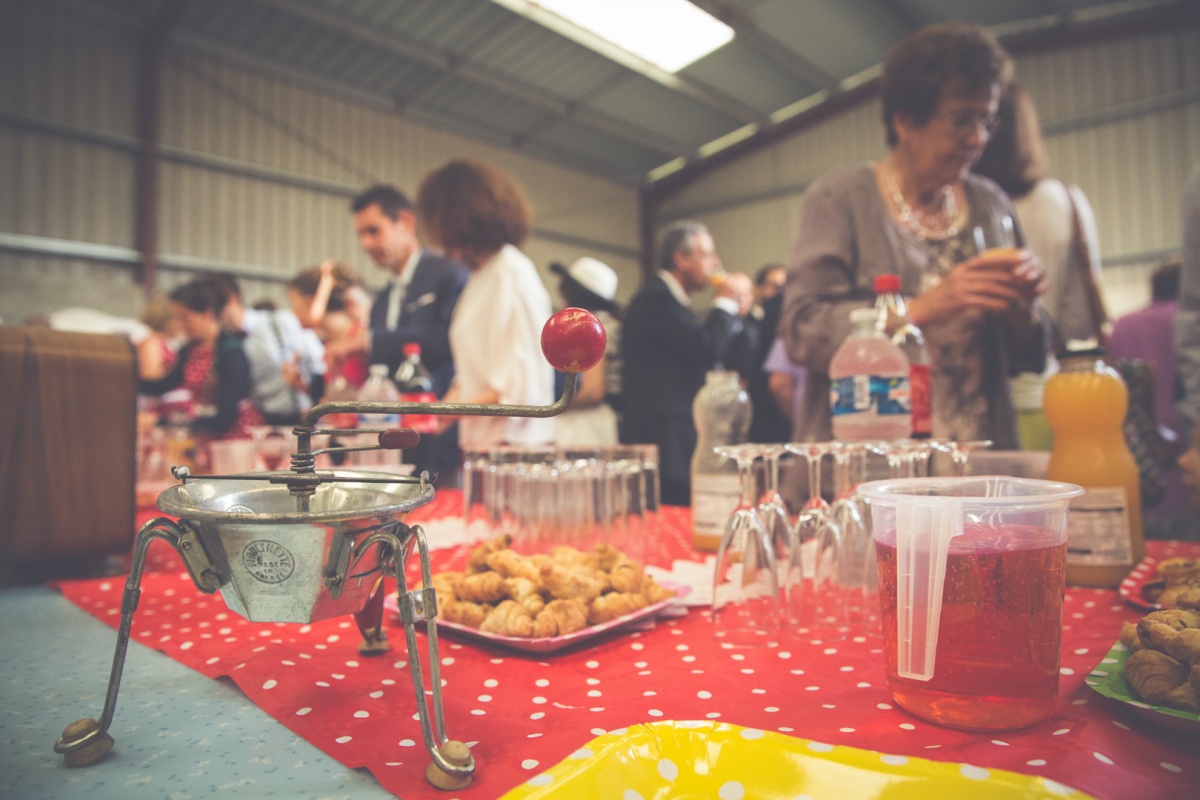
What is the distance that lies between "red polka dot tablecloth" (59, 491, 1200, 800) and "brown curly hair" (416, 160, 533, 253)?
152 centimetres

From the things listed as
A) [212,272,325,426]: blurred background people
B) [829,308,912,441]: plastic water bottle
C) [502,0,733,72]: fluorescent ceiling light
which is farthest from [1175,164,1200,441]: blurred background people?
[502,0,733,72]: fluorescent ceiling light

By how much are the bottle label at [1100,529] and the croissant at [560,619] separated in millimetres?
682

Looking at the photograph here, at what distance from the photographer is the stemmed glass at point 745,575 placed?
0.92 meters

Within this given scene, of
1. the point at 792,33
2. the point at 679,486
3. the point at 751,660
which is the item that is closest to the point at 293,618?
the point at 751,660

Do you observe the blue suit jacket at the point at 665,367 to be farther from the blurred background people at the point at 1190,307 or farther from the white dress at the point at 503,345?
the blurred background people at the point at 1190,307

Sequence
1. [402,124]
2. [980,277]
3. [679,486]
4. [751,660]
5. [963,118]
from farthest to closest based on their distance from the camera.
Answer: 1. [402,124]
2. [679,486]
3. [963,118]
4. [980,277]
5. [751,660]

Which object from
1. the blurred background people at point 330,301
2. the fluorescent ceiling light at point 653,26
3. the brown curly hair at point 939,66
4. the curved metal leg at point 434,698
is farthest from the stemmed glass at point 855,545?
the fluorescent ceiling light at point 653,26

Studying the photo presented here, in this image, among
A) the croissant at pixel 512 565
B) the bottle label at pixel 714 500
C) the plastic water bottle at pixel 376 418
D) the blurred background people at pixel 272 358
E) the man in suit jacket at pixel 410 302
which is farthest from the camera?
the blurred background people at pixel 272 358

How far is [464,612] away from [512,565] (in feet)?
0.29

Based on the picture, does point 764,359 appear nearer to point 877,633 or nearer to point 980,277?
point 980,277

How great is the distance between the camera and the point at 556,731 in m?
0.63

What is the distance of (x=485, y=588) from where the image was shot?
35.7 inches

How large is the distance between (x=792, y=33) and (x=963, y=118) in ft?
27.3

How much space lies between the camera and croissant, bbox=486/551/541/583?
93 cm
